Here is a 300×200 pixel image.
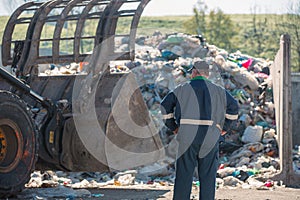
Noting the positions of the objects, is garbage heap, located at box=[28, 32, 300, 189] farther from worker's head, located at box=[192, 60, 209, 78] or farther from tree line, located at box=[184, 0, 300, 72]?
tree line, located at box=[184, 0, 300, 72]

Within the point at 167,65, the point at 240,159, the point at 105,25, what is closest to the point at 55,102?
the point at 105,25

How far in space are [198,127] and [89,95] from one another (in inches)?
121

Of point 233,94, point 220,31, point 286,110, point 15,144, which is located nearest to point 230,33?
point 220,31

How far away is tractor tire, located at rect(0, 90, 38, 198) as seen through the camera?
752cm

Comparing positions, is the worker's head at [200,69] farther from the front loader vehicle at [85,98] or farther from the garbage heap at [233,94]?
the garbage heap at [233,94]

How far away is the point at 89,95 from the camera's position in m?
9.27

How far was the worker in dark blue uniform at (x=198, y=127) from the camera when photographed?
6418mm

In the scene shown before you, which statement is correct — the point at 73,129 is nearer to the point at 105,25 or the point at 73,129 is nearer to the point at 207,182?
the point at 105,25

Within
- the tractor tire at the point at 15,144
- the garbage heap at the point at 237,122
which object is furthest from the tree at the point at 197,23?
the tractor tire at the point at 15,144

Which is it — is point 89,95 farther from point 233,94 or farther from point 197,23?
point 197,23

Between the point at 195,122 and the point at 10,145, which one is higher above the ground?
the point at 195,122

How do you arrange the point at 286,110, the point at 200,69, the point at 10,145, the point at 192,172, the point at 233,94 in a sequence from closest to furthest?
1. the point at 192,172
2. the point at 200,69
3. the point at 10,145
4. the point at 286,110
5. the point at 233,94

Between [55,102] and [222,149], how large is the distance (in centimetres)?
544

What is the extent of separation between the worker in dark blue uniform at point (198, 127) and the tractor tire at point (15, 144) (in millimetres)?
1898
